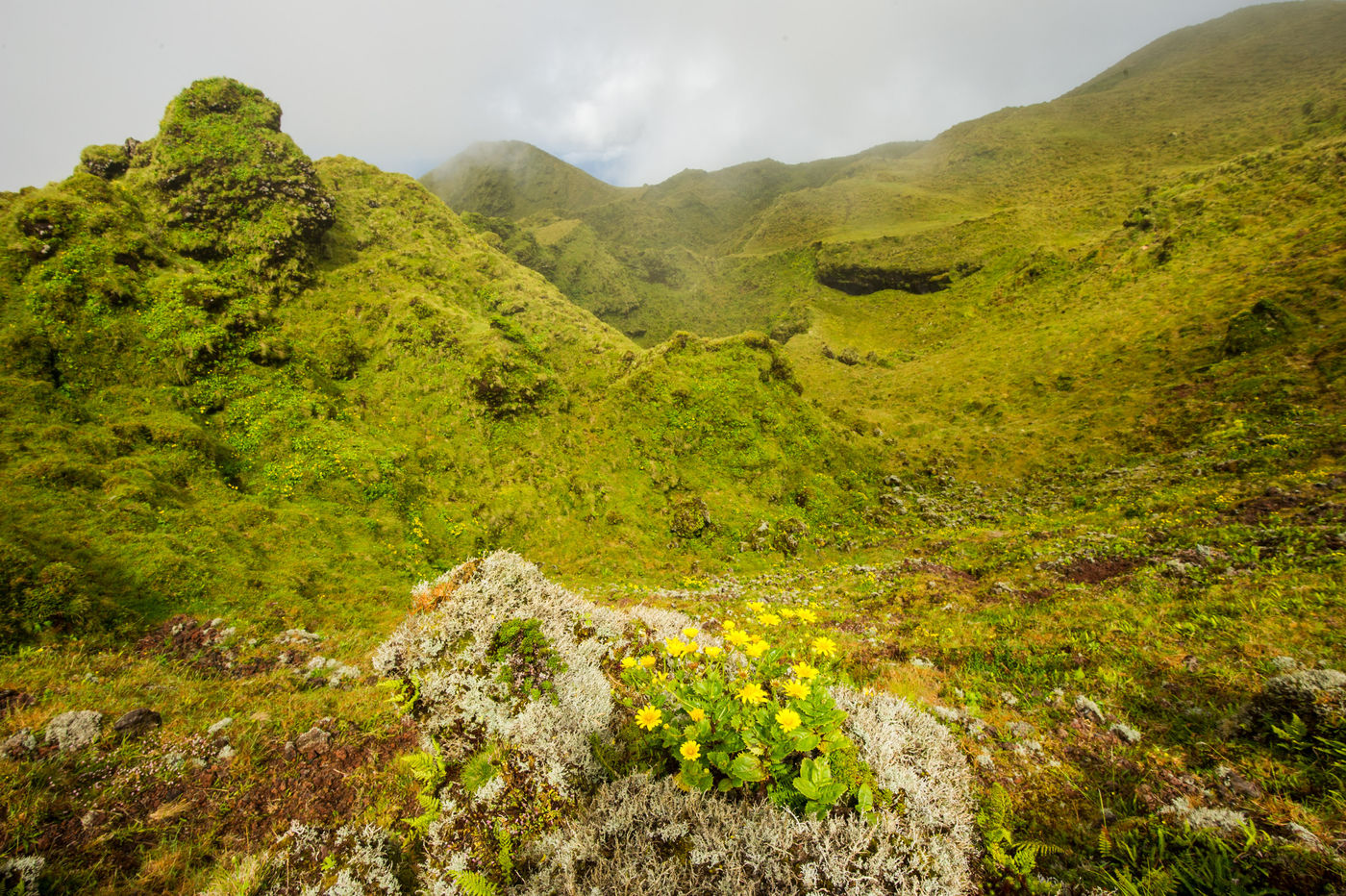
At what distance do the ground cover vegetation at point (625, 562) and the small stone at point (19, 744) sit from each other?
0.03 metres

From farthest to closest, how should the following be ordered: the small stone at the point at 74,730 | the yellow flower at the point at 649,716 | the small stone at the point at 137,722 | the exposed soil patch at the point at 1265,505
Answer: the exposed soil patch at the point at 1265,505
the small stone at the point at 137,722
the small stone at the point at 74,730
the yellow flower at the point at 649,716

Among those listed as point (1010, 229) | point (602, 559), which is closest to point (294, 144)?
point (602, 559)

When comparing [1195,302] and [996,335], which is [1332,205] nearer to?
[1195,302]

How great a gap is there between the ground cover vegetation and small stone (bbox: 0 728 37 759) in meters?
0.03

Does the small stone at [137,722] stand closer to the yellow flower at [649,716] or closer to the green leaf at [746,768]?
the yellow flower at [649,716]

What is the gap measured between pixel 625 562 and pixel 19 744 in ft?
46.8

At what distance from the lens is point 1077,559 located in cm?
1113

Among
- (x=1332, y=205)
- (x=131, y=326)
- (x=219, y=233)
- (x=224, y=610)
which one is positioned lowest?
(x=224, y=610)

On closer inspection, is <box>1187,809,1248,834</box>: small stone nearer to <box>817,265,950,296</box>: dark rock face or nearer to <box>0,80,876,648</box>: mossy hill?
<box>0,80,876,648</box>: mossy hill

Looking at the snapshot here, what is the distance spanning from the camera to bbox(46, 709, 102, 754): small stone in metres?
4.61

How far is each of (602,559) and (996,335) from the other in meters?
41.4

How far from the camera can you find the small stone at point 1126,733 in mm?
4199

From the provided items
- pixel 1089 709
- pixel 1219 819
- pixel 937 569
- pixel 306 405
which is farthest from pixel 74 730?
pixel 937 569

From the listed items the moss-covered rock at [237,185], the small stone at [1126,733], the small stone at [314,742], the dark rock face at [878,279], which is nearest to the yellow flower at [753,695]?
the small stone at [1126,733]
